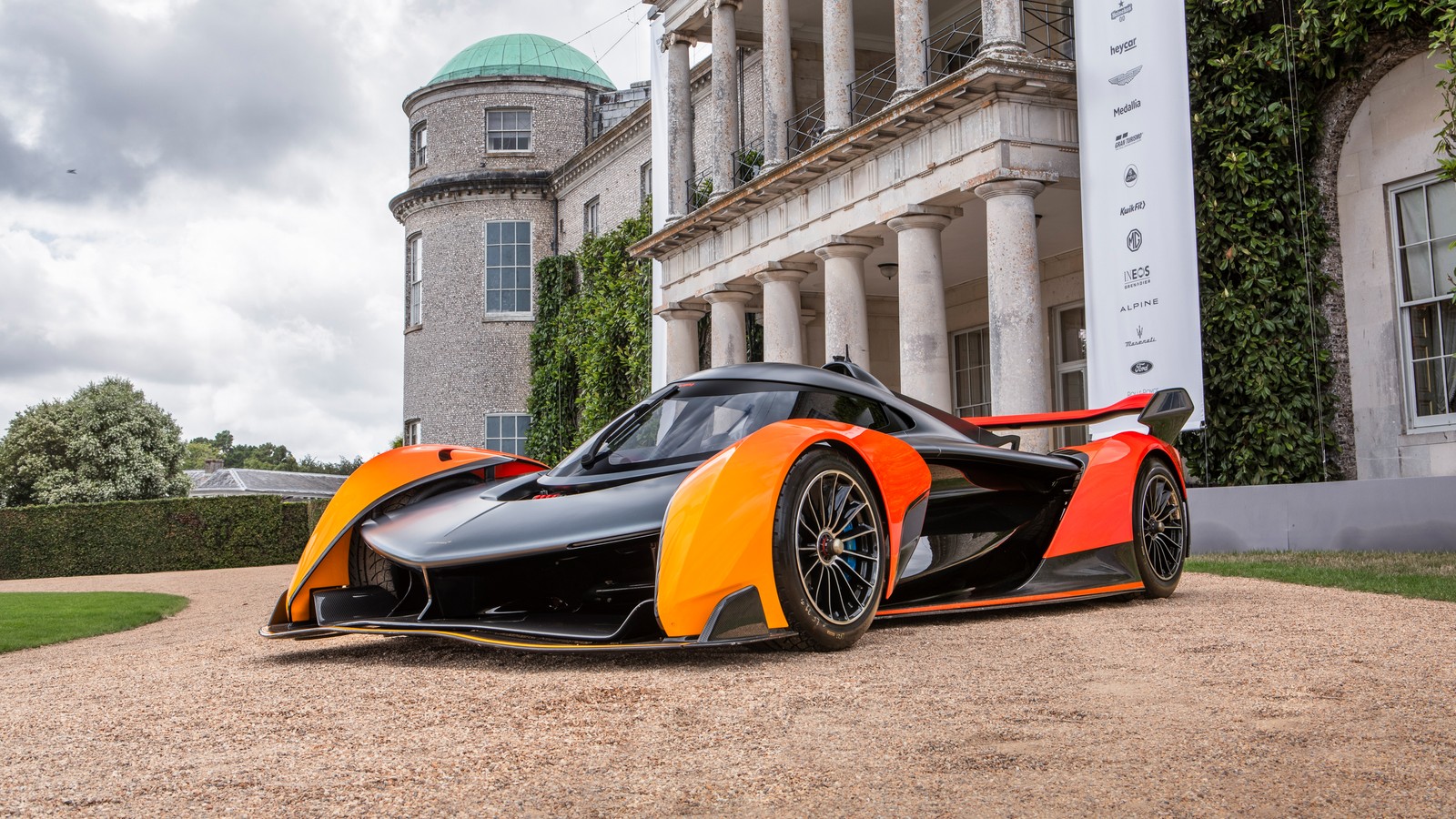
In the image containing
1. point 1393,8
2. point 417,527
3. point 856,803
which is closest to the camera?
point 856,803

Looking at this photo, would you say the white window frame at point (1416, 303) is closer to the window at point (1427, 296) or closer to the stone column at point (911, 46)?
the window at point (1427, 296)

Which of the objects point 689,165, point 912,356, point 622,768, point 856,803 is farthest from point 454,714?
point 689,165

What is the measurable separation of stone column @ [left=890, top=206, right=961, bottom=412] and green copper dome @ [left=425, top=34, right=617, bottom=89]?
21.0m

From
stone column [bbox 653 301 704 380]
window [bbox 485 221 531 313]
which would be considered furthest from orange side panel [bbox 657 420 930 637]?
window [bbox 485 221 531 313]

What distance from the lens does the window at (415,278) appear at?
3459 cm

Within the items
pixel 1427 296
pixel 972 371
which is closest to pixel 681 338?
pixel 972 371

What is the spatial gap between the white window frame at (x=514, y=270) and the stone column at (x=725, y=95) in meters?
13.4

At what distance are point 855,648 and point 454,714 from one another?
1.72 m

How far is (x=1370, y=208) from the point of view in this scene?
1181 centimetres

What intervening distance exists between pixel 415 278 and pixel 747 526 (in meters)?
32.7

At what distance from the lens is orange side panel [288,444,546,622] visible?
523 centimetres

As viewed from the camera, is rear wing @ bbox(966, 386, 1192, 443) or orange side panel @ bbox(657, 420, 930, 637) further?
rear wing @ bbox(966, 386, 1192, 443)

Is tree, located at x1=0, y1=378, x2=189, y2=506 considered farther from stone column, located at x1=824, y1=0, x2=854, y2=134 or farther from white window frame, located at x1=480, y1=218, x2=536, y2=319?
stone column, located at x1=824, y1=0, x2=854, y2=134

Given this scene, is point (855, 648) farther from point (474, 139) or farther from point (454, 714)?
point (474, 139)
